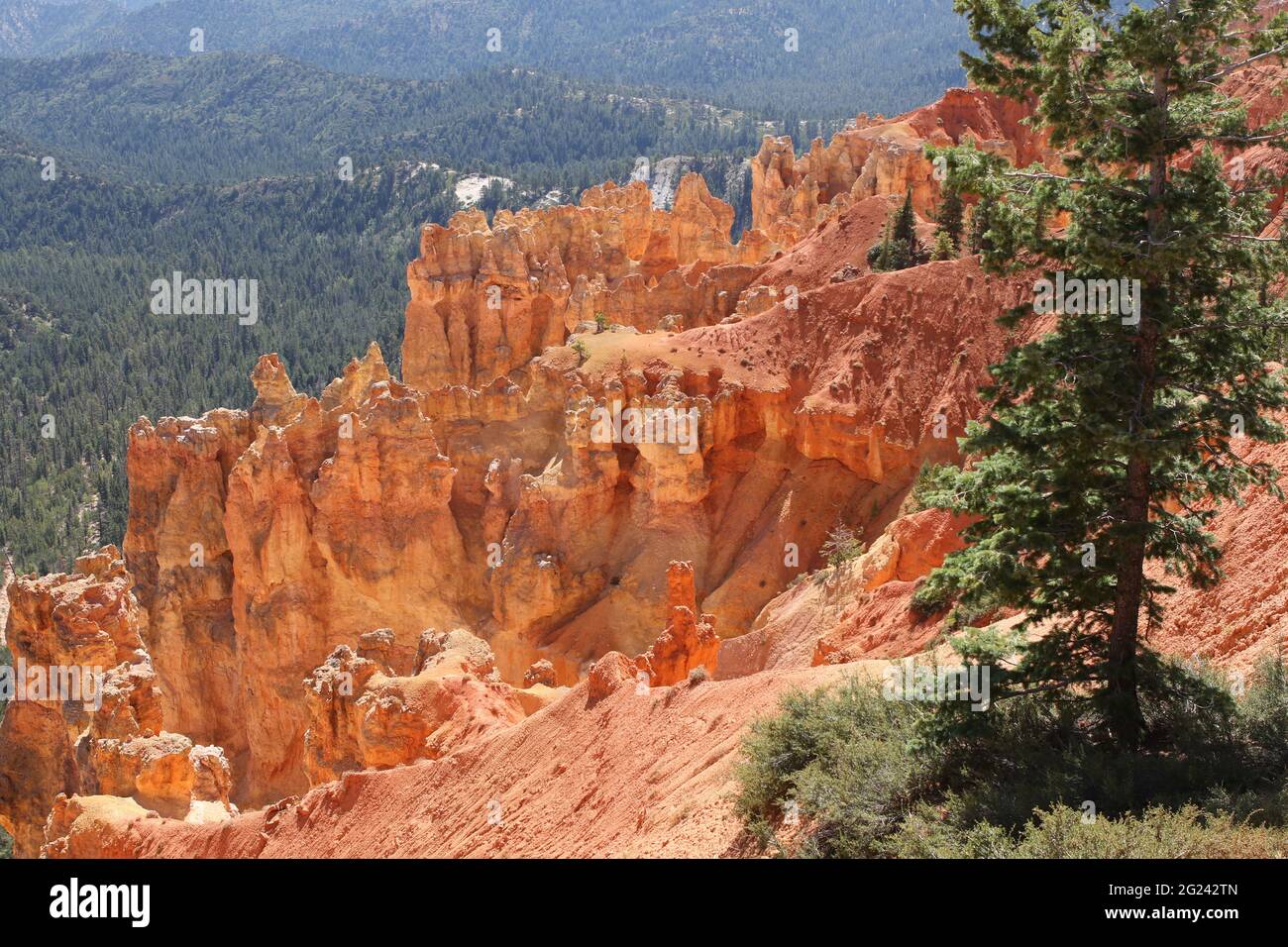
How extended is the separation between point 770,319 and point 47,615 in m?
20.4

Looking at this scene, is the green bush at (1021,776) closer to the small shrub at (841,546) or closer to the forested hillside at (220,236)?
the small shrub at (841,546)

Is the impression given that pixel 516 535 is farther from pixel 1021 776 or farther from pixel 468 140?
pixel 468 140

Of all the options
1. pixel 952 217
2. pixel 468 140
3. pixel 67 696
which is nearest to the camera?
pixel 67 696

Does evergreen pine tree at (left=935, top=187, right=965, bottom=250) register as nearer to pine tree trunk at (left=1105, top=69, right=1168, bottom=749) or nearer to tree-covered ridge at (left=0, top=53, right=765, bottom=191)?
pine tree trunk at (left=1105, top=69, right=1168, bottom=749)

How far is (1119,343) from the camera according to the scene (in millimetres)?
12117

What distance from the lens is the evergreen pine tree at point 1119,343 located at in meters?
11.8

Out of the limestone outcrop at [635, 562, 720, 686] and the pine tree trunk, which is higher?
the pine tree trunk

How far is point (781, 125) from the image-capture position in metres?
175

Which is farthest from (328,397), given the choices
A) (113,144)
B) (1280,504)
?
(113,144)

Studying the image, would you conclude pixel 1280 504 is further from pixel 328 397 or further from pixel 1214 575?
pixel 328 397

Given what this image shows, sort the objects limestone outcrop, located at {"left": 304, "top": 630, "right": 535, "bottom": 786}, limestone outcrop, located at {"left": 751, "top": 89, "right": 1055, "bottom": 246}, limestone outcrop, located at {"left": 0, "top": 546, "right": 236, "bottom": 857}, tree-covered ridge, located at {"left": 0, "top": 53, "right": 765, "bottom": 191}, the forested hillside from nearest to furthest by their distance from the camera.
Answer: limestone outcrop, located at {"left": 304, "top": 630, "right": 535, "bottom": 786} < limestone outcrop, located at {"left": 0, "top": 546, "right": 236, "bottom": 857} < limestone outcrop, located at {"left": 751, "top": 89, "right": 1055, "bottom": 246} < the forested hillside < tree-covered ridge, located at {"left": 0, "top": 53, "right": 765, "bottom": 191}

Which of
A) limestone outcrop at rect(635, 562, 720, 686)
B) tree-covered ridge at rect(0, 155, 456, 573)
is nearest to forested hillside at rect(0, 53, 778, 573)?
tree-covered ridge at rect(0, 155, 456, 573)

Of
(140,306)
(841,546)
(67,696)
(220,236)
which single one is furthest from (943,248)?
(220,236)

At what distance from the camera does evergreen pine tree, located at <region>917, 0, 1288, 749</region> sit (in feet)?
38.6
